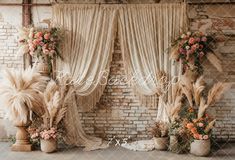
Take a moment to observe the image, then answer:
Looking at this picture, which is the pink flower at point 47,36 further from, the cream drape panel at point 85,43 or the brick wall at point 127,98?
the brick wall at point 127,98

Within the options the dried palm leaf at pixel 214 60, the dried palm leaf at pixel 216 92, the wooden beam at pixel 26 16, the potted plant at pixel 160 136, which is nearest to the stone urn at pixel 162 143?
the potted plant at pixel 160 136

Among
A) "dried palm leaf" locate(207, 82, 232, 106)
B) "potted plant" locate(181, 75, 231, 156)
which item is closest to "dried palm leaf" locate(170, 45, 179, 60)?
"potted plant" locate(181, 75, 231, 156)

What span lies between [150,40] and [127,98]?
3.98 feet

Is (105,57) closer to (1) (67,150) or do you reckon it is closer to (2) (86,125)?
(2) (86,125)

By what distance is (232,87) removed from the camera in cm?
752

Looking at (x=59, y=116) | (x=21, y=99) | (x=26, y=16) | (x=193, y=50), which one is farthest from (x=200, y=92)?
(x=26, y=16)

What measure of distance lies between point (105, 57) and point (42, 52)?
1189 mm

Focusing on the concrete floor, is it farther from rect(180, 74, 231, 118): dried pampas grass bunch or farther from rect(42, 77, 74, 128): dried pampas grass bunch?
rect(180, 74, 231, 118): dried pampas grass bunch

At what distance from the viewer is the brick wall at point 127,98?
7465 millimetres

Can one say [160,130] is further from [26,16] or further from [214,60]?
[26,16]

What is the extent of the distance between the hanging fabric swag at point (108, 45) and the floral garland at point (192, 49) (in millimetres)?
273

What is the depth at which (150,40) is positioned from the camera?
24.6ft

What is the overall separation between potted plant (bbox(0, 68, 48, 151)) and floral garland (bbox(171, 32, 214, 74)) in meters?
2.56

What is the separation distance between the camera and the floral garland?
23.2ft
